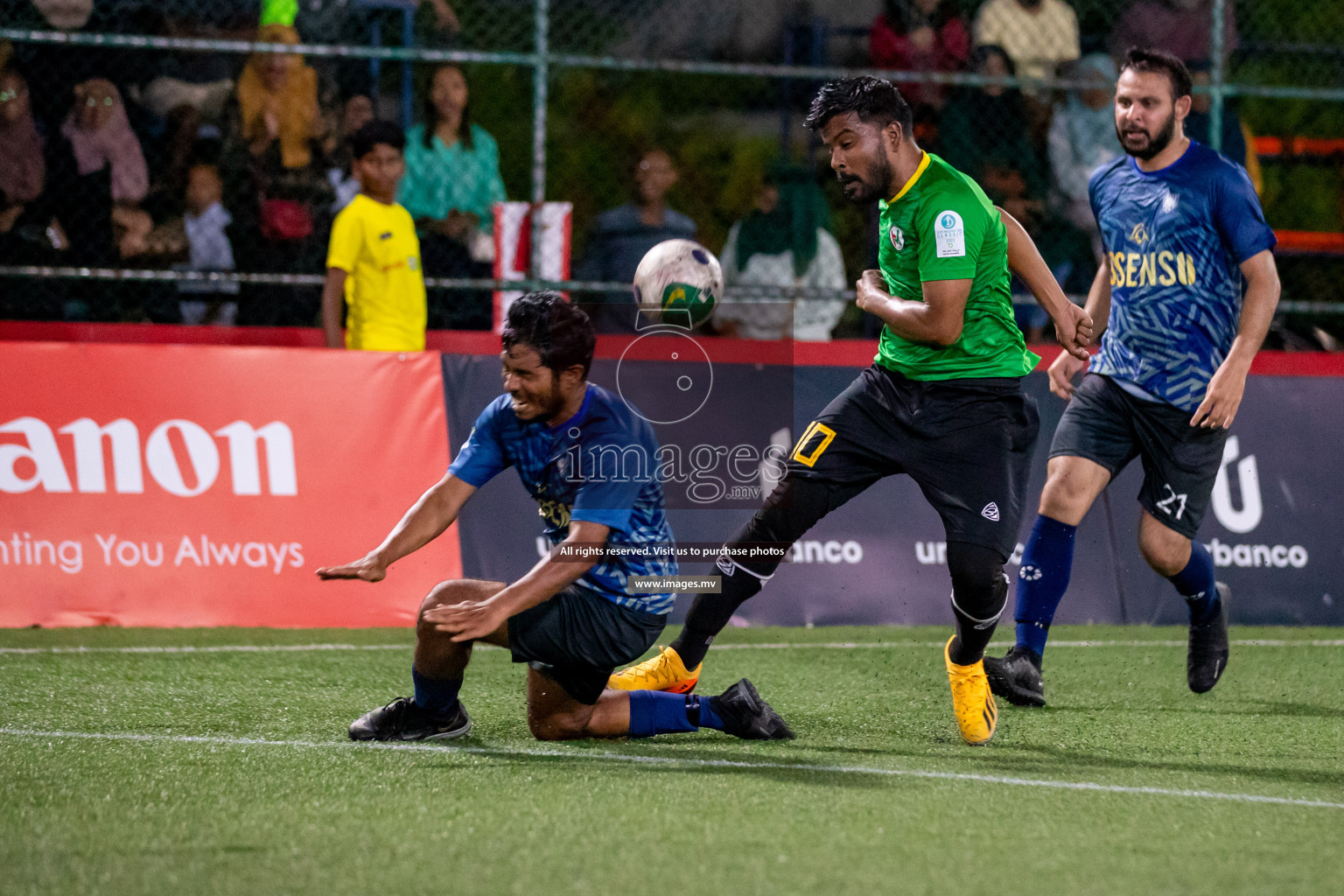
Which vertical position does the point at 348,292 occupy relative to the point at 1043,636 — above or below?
above

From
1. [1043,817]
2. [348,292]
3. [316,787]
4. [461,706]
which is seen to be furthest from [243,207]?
[1043,817]

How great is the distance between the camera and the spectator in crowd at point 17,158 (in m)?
8.59

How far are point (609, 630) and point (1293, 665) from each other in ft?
11.6

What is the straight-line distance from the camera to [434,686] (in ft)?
14.8

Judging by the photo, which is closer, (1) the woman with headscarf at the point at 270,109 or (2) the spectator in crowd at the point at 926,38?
(1) the woman with headscarf at the point at 270,109

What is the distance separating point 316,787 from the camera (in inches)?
155

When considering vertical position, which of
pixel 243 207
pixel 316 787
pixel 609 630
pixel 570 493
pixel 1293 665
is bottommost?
pixel 1293 665

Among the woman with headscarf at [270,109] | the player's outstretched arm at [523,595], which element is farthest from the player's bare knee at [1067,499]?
the woman with headscarf at [270,109]

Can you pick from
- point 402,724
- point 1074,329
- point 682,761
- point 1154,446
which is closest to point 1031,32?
point 1154,446

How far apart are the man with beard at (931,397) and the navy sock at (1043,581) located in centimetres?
56

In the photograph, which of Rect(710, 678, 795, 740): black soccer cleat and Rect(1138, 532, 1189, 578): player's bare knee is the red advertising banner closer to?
Rect(710, 678, 795, 740): black soccer cleat

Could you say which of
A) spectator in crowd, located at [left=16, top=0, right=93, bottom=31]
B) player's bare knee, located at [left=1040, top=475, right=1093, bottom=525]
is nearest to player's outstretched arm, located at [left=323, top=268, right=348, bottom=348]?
spectator in crowd, located at [left=16, top=0, right=93, bottom=31]

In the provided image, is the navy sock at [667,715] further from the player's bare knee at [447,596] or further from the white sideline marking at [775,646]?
the white sideline marking at [775,646]

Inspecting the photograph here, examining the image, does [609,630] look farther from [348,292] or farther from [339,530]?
[348,292]
